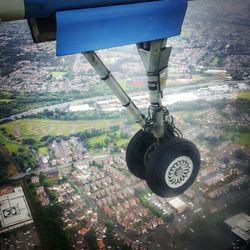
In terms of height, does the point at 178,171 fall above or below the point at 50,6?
→ below

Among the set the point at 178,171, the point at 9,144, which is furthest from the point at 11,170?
the point at 178,171

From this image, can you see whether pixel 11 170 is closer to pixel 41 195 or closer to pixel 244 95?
pixel 41 195

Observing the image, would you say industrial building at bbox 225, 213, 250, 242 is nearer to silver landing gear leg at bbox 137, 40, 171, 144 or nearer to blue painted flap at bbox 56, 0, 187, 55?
silver landing gear leg at bbox 137, 40, 171, 144

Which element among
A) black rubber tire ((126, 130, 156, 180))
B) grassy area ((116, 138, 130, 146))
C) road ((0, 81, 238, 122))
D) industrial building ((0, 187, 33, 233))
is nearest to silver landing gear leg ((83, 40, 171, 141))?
black rubber tire ((126, 130, 156, 180))

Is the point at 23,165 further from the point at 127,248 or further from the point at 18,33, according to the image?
the point at 18,33

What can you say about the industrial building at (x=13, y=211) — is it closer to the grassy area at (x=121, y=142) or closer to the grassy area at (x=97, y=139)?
the grassy area at (x=97, y=139)
